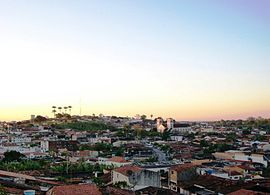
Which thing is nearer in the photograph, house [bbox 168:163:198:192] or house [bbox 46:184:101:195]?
house [bbox 46:184:101:195]

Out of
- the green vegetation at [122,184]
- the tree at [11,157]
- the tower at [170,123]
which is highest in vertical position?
the tower at [170,123]

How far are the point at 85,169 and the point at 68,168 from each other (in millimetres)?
1243

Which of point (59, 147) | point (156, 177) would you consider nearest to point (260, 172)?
point (156, 177)

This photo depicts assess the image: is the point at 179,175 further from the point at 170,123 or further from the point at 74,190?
the point at 170,123

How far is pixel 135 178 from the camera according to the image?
61.5ft

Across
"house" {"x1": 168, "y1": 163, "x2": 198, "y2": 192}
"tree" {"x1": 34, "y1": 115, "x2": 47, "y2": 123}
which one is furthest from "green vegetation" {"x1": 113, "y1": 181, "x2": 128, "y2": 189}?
"tree" {"x1": 34, "y1": 115, "x2": 47, "y2": 123}

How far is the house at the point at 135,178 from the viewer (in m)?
18.6

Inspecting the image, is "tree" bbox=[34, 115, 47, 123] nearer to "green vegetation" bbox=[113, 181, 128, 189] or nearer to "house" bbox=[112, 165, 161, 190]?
"house" bbox=[112, 165, 161, 190]

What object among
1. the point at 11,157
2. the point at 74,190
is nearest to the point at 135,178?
the point at 74,190

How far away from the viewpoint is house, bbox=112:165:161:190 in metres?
18.6

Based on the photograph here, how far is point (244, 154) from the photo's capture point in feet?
121

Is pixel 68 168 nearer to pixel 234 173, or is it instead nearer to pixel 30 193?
pixel 234 173

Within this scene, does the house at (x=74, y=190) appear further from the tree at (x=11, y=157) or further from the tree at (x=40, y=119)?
the tree at (x=40, y=119)

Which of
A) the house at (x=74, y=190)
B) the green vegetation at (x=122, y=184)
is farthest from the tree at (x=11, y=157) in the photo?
the house at (x=74, y=190)
